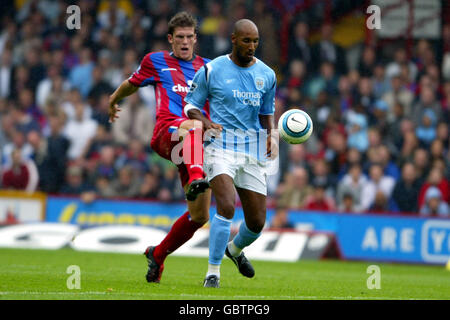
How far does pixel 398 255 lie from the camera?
1581 centimetres

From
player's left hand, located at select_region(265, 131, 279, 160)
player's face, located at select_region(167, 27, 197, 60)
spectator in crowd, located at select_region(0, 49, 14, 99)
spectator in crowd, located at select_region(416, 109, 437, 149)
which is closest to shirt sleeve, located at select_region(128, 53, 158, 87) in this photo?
player's face, located at select_region(167, 27, 197, 60)

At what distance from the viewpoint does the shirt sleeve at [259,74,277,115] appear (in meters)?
8.98

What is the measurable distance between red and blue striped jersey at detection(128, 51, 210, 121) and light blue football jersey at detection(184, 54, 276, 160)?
621 mm

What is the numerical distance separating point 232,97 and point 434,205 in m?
8.37

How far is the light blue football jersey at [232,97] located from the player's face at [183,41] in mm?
842

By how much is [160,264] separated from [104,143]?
929 cm

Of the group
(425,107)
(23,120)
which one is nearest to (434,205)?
(425,107)

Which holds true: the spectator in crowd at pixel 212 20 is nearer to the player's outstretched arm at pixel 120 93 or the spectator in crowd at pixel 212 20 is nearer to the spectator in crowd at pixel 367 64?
the spectator in crowd at pixel 367 64

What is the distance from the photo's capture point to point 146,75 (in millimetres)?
9664

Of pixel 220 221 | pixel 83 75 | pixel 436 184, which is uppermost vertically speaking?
pixel 83 75

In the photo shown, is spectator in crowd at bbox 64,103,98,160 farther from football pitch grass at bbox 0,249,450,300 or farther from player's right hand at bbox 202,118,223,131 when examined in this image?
player's right hand at bbox 202,118,223,131

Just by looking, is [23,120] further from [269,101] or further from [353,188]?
[269,101]

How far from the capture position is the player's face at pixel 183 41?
31.3 ft
